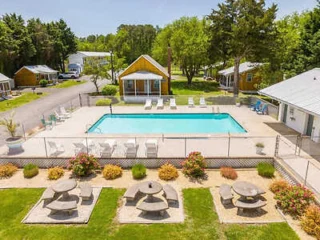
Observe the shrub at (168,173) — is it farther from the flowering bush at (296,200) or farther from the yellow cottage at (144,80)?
the yellow cottage at (144,80)

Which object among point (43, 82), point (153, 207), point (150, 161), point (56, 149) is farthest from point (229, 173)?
point (43, 82)

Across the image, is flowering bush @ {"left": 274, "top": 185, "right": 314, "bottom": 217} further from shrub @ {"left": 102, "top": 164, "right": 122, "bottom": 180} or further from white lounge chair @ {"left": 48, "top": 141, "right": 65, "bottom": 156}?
white lounge chair @ {"left": 48, "top": 141, "right": 65, "bottom": 156}

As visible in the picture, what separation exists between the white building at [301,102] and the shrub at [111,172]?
1073cm

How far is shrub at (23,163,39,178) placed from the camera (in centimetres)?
1198

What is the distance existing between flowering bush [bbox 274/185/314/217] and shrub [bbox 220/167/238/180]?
2587 mm

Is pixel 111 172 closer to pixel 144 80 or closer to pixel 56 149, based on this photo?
pixel 56 149

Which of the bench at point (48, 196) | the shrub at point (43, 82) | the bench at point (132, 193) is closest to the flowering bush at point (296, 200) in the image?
the bench at point (132, 193)

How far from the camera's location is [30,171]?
12.0m

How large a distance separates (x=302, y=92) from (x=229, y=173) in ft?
28.5

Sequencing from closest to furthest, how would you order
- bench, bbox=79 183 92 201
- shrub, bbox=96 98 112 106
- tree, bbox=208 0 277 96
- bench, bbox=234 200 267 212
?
bench, bbox=234 200 267 212 → bench, bbox=79 183 92 201 → shrub, bbox=96 98 112 106 → tree, bbox=208 0 277 96

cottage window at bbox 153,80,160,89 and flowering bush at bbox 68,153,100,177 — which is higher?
cottage window at bbox 153,80,160,89

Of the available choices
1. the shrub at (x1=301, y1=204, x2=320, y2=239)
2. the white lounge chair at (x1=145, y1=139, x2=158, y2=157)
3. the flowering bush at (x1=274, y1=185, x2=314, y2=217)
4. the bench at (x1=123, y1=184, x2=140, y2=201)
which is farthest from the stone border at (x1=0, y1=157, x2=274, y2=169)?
the shrub at (x1=301, y1=204, x2=320, y2=239)

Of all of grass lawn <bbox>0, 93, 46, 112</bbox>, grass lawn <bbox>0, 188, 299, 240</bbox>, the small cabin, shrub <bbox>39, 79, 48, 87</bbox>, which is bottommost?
grass lawn <bbox>0, 188, 299, 240</bbox>

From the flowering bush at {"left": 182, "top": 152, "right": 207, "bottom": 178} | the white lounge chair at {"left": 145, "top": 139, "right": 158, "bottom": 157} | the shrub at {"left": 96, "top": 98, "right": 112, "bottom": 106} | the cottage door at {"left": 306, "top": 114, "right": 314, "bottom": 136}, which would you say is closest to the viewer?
the flowering bush at {"left": 182, "top": 152, "right": 207, "bottom": 178}
